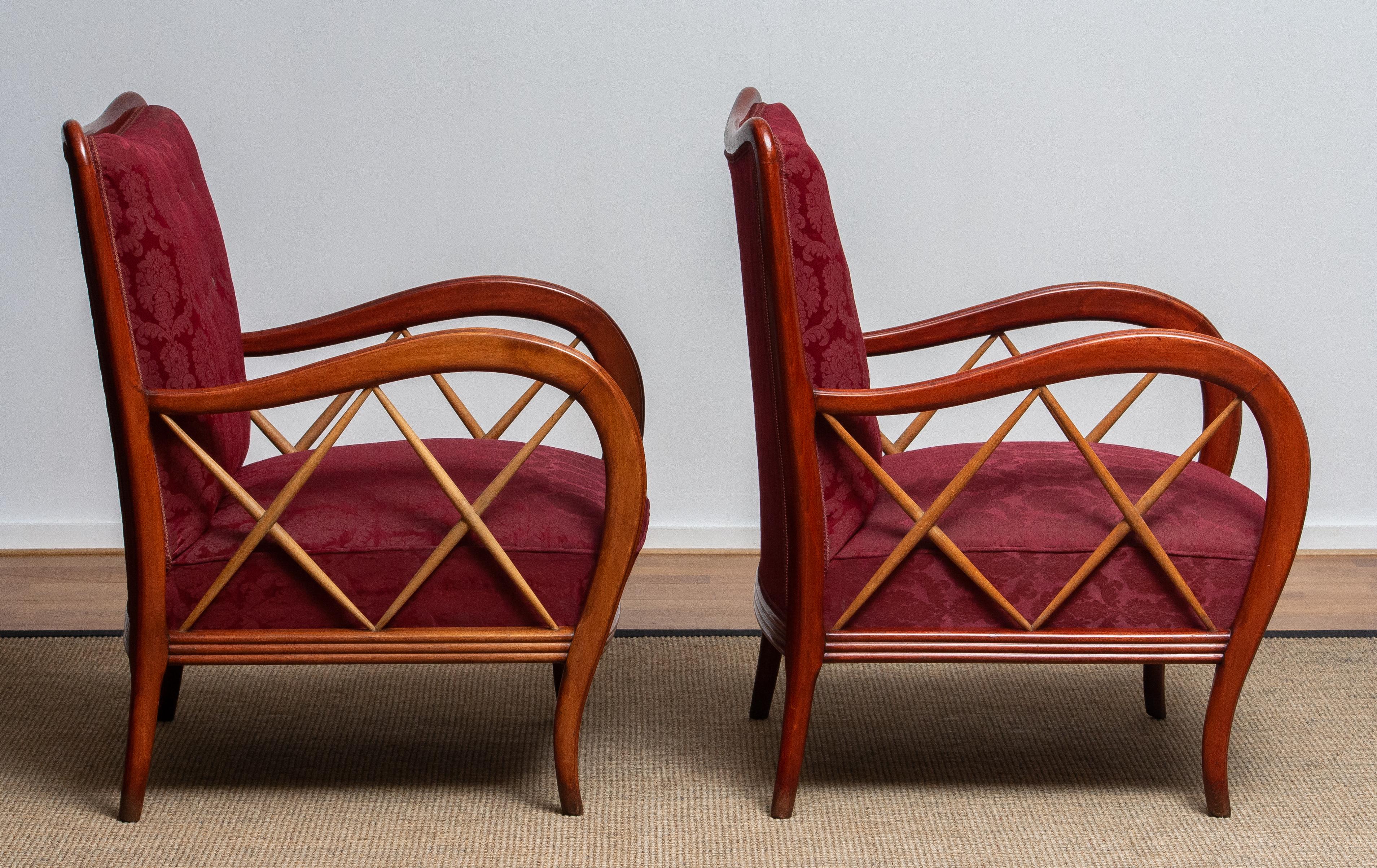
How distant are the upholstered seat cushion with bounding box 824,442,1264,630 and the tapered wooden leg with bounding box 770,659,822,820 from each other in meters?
0.09

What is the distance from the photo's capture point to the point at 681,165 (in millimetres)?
2652

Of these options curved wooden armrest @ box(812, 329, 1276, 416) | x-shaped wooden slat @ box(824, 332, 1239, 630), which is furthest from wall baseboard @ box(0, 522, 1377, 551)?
curved wooden armrest @ box(812, 329, 1276, 416)

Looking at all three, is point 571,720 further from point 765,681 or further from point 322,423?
point 322,423

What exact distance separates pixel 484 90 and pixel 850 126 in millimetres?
823

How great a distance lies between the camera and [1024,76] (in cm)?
262

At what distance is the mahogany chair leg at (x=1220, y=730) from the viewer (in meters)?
1.58

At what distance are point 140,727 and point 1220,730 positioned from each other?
145 centimetres

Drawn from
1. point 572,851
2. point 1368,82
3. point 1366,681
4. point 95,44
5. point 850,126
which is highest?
point 1368,82

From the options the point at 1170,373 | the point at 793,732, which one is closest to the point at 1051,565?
the point at 1170,373

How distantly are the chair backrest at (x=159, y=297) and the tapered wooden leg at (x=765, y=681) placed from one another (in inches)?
33.7

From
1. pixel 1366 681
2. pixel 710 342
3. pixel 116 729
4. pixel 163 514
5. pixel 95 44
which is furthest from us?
pixel 710 342

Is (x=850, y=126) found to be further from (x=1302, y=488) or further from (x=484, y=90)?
(x=1302, y=488)

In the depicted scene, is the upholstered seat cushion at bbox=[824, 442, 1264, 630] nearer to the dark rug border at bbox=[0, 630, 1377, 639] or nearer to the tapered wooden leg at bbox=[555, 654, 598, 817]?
the tapered wooden leg at bbox=[555, 654, 598, 817]

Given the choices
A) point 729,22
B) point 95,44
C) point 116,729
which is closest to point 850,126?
point 729,22
